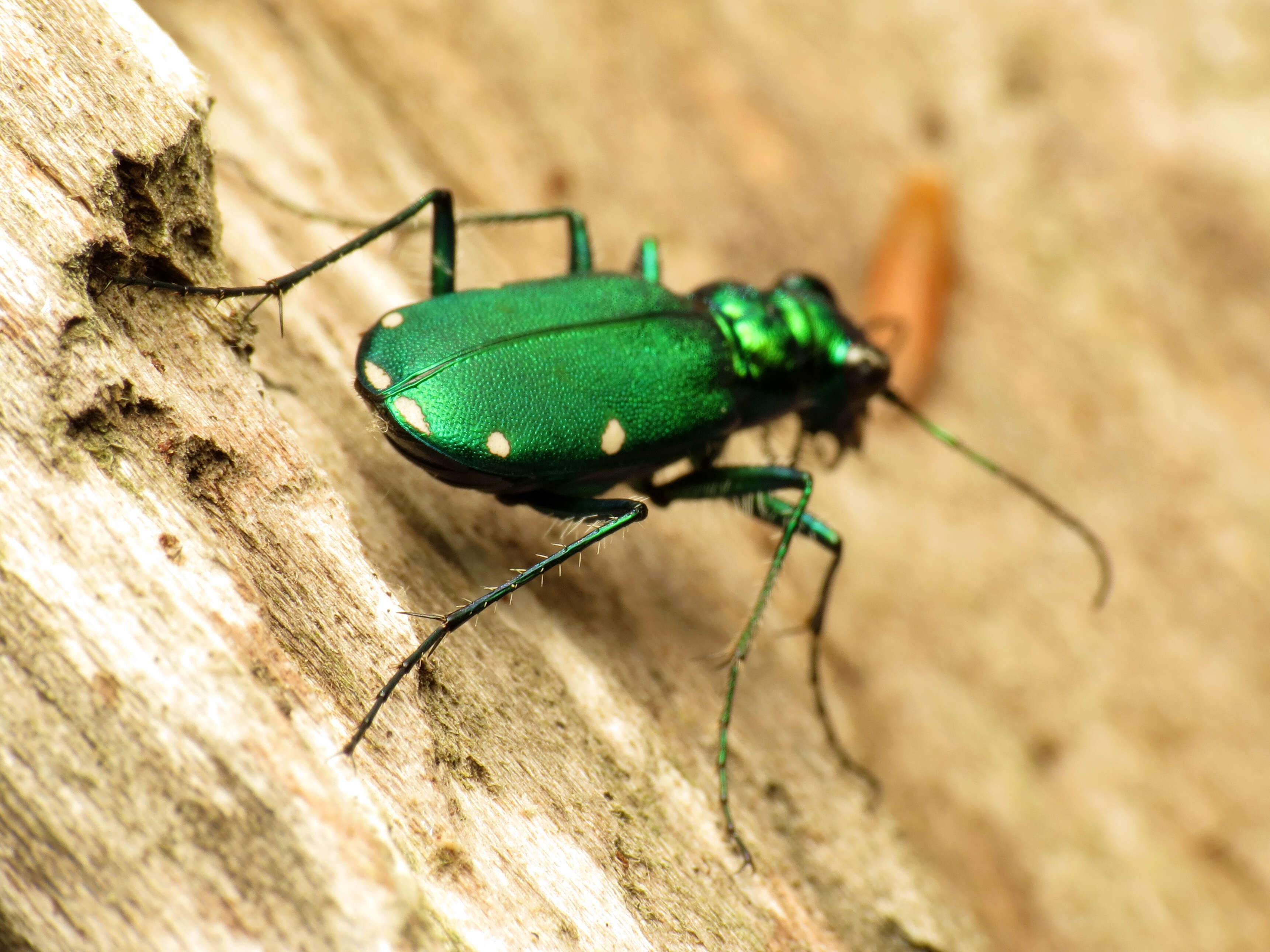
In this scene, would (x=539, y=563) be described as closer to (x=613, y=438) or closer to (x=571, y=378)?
(x=613, y=438)

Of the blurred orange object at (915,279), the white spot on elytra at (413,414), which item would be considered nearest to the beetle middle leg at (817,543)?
the white spot on elytra at (413,414)

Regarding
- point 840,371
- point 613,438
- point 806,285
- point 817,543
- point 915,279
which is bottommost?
point 613,438

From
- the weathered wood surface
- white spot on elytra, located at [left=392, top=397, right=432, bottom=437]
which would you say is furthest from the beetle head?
white spot on elytra, located at [left=392, top=397, right=432, bottom=437]

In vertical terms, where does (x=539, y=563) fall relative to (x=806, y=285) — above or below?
below

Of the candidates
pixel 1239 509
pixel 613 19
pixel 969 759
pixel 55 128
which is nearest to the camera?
pixel 55 128

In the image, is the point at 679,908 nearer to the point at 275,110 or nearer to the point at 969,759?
the point at 969,759

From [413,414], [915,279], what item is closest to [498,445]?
[413,414]

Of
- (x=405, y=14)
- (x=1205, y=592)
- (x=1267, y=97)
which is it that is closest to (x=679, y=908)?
(x=1205, y=592)

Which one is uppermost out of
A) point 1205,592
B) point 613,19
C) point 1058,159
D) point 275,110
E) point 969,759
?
point 1058,159
